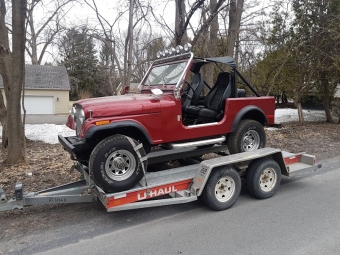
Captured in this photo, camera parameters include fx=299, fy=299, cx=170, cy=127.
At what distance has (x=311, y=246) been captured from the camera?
135 inches

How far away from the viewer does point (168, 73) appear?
216 inches

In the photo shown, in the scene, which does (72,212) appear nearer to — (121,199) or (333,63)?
(121,199)

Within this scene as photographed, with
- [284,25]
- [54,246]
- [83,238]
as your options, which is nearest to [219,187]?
[83,238]

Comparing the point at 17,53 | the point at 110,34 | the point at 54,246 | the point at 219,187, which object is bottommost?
the point at 54,246

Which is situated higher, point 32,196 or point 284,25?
point 284,25

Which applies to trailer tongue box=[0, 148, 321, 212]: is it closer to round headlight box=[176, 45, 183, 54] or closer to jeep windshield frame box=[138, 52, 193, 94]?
jeep windshield frame box=[138, 52, 193, 94]

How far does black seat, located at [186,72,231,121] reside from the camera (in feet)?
18.0

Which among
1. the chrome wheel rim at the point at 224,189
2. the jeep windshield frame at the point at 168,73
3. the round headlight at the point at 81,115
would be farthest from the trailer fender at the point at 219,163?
the round headlight at the point at 81,115

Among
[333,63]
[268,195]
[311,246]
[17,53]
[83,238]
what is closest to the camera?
[311,246]

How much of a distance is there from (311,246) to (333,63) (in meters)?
11.6

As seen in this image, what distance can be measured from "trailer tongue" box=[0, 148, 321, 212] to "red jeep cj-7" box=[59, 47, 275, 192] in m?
0.25

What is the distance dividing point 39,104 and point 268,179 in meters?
28.4

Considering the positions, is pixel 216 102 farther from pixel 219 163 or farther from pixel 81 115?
pixel 81 115

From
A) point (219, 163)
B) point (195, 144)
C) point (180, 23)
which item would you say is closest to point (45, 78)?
point (180, 23)
